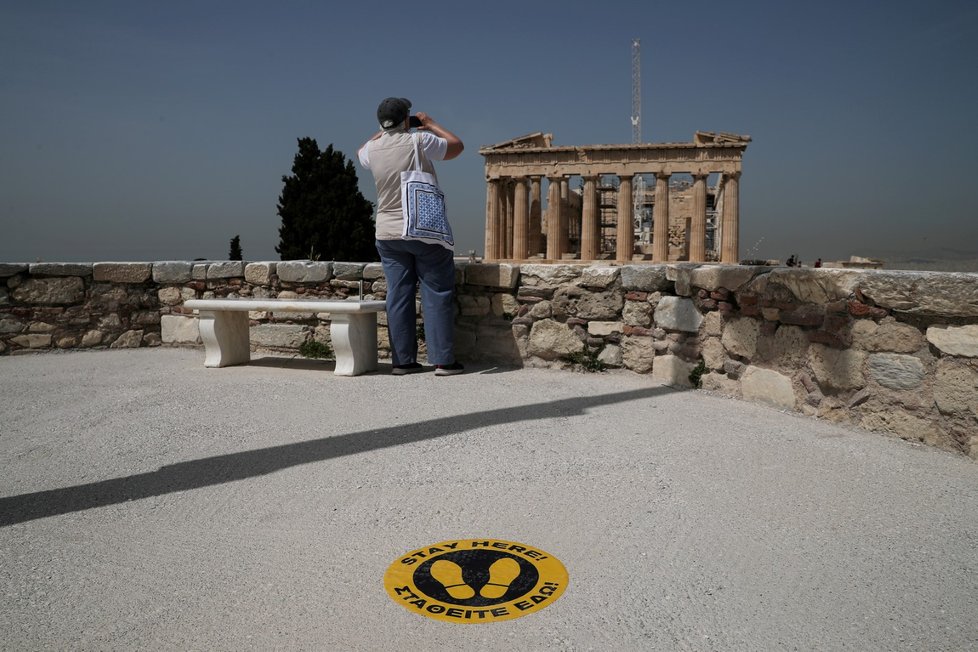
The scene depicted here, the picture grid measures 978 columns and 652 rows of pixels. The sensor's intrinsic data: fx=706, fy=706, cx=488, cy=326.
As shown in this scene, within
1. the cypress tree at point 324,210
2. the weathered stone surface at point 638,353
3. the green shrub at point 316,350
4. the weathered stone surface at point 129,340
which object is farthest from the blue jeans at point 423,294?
the cypress tree at point 324,210

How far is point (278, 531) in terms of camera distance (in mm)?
2674

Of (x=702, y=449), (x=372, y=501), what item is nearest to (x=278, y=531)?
(x=372, y=501)

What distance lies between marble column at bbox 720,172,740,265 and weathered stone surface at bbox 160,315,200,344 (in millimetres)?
31470

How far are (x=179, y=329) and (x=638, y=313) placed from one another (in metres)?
4.74

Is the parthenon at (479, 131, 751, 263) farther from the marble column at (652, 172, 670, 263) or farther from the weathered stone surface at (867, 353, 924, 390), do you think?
the weathered stone surface at (867, 353, 924, 390)

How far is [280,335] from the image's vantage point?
7.02 meters

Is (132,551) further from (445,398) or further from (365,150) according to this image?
(365,150)

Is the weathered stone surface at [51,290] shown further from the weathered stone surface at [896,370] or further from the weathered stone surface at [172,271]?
the weathered stone surface at [896,370]

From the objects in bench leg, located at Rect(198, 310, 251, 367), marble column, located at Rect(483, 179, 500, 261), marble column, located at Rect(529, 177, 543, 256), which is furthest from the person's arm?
marble column, located at Rect(529, 177, 543, 256)

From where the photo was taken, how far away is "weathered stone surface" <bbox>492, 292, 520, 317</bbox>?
6.19 meters

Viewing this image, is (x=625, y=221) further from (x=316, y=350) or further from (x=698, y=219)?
(x=316, y=350)

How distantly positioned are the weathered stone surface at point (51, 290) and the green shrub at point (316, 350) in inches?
94.7

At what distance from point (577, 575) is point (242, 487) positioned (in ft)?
5.24

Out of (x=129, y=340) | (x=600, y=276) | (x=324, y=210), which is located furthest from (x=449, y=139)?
(x=324, y=210)
